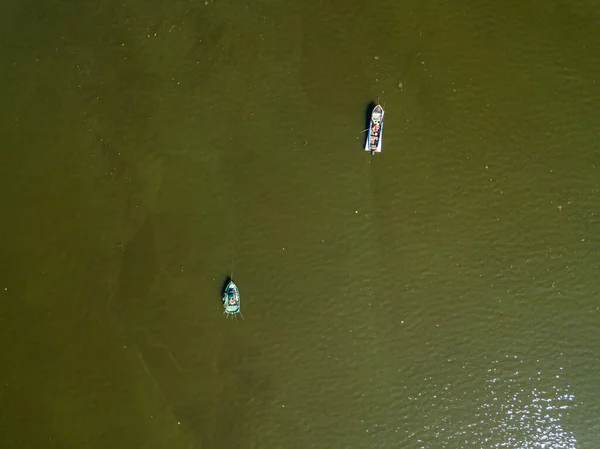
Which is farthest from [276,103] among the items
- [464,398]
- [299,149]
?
[464,398]

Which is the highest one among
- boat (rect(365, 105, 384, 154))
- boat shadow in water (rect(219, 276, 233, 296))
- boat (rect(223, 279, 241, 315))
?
boat (rect(365, 105, 384, 154))

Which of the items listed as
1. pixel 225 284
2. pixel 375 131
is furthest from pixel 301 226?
pixel 375 131

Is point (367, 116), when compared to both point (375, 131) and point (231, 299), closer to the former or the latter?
point (375, 131)

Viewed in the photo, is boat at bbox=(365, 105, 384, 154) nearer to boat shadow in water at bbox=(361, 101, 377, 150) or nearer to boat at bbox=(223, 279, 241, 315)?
boat shadow in water at bbox=(361, 101, 377, 150)

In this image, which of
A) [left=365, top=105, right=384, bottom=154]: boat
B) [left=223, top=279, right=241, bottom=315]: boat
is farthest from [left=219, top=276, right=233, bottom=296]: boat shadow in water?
[left=365, top=105, right=384, bottom=154]: boat

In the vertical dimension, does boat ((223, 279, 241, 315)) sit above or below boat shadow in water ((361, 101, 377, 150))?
below

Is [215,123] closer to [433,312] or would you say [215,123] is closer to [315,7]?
[315,7]

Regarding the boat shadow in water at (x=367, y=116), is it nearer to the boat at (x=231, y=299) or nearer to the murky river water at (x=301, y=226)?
the murky river water at (x=301, y=226)
